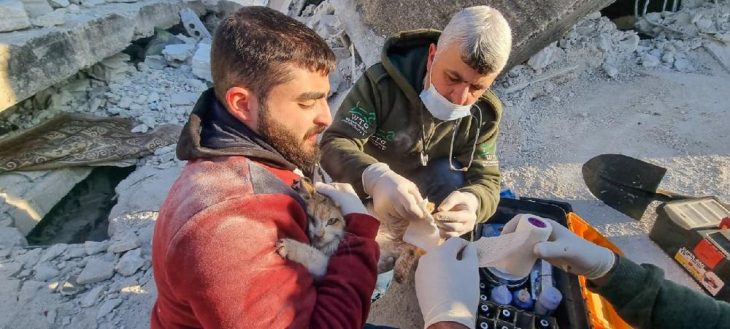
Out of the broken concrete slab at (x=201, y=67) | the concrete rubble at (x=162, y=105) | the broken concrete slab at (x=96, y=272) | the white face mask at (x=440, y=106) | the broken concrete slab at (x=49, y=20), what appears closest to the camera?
the white face mask at (x=440, y=106)

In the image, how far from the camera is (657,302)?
1.89 metres

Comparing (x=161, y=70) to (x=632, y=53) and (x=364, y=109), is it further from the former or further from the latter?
(x=632, y=53)

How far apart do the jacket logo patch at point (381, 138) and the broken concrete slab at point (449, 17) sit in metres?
1.93

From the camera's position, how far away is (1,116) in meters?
4.86

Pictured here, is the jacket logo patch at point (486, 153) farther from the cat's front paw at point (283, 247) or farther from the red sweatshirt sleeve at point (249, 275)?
the cat's front paw at point (283, 247)

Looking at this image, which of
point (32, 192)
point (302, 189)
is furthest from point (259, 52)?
point (32, 192)

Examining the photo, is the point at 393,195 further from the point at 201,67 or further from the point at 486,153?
the point at 201,67

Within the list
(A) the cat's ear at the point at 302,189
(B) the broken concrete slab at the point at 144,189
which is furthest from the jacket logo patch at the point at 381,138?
(B) the broken concrete slab at the point at 144,189

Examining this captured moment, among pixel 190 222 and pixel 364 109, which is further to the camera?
pixel 364 109

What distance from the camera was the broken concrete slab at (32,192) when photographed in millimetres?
4125

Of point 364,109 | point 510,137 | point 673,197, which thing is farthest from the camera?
point 510,137

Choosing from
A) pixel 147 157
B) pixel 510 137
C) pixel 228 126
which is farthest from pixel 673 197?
pixel 147 157

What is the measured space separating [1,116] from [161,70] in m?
2.13

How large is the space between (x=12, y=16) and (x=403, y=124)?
4.67 metres
